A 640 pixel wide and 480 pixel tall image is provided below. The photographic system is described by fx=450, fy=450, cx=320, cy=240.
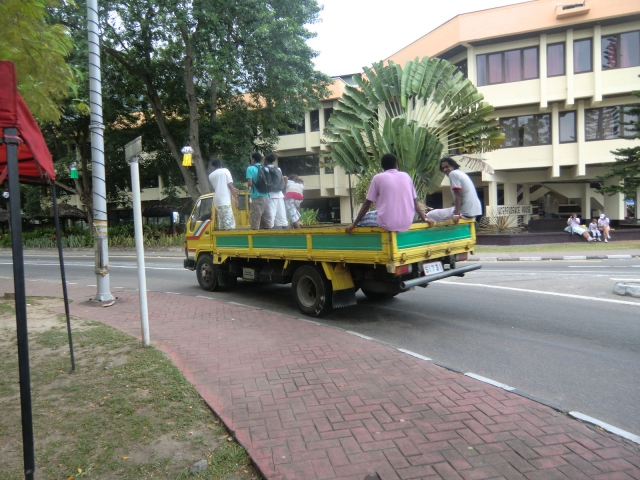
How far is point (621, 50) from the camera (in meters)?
22.4

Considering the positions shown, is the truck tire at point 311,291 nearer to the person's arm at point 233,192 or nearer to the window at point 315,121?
the person's arm at point 233,192

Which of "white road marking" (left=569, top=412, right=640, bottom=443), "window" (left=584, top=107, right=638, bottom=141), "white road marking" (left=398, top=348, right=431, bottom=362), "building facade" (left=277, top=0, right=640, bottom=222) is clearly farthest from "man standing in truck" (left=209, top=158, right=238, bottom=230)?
"window" (left=584, top=107, right=638, bottom=141)

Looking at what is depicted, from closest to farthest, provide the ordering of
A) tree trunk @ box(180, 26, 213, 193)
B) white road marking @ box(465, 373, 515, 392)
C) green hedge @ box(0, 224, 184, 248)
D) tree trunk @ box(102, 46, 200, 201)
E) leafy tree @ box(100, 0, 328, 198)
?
white road marking @ box(465, 373, 515, 392) < leafy tree @ box(100, 0, 328, 198) < tree trunk @ box(180, 26, 213, 193) < tree trunk @ box(102, 46, 200, 201) < green hedge @ box(0, 224, 184, 248)

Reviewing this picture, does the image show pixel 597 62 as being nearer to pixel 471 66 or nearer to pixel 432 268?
pixel 471 66

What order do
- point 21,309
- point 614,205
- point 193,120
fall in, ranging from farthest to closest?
point 614,205 < point 193,120 < point 21,309

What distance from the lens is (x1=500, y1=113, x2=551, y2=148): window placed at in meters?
24.1

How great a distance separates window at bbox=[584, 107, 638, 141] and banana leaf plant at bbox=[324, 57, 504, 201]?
10.5 metres

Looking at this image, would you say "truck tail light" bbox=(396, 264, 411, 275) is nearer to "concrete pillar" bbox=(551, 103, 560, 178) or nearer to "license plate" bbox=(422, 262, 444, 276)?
"license plate" bbox=(422, 262, 444, 276)

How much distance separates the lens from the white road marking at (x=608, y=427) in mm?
3313

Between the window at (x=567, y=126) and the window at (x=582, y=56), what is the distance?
2210 mm

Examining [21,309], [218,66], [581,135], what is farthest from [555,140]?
[21,309]

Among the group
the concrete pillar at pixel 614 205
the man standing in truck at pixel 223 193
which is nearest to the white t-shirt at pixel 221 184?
the man standing in truck at pixel 223 193

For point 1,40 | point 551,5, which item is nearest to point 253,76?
point 551,5

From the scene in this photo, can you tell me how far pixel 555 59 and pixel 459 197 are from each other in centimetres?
2068
